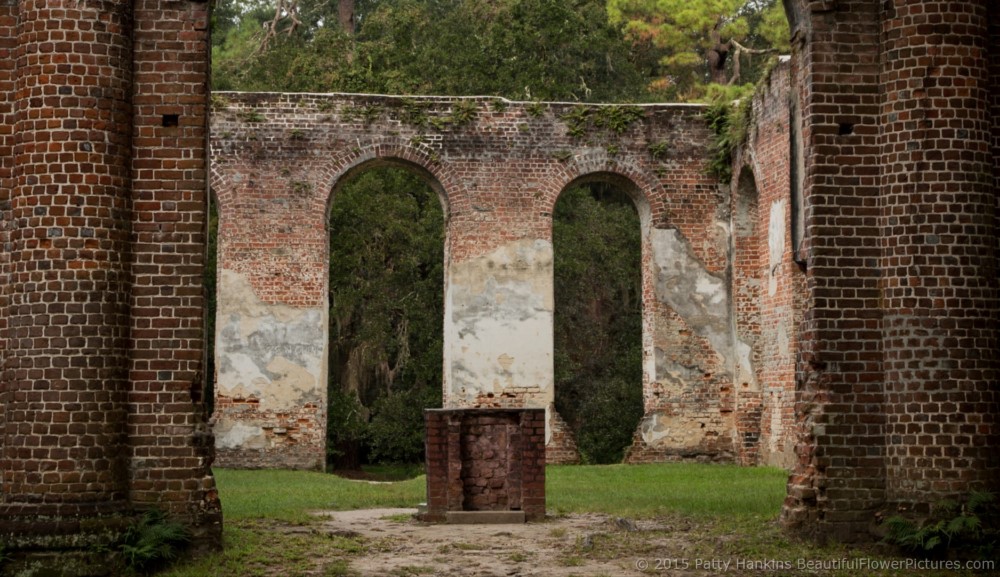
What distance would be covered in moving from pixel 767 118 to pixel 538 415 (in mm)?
8054

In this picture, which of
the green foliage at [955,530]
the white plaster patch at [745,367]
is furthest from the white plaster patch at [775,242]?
the green foliage at [955,530]

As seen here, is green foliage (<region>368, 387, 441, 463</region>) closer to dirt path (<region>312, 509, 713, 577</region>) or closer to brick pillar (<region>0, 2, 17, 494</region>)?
dirt path (<region>312, 509, 713, 577</region>)

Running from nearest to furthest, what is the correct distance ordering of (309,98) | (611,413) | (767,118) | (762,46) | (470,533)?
1. (470,533)
2. (767,118)
3. (309,98)
4. (611,413)
5. (762,46)

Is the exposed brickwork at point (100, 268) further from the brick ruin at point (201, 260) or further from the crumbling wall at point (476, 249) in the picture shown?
the crumbling wall at point (476, 249)

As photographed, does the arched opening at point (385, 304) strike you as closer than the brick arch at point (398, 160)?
No

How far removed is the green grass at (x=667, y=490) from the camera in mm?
11823

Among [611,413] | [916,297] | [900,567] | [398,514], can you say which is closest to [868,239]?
[916,297]

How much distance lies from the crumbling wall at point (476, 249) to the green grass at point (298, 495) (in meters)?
2.06

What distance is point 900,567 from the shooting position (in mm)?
8477

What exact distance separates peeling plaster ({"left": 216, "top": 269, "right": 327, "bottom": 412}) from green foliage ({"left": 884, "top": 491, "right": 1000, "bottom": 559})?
1140 cm

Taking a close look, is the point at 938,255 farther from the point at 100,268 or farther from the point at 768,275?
the point at 768,275

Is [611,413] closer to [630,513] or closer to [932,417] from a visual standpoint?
[630,513]

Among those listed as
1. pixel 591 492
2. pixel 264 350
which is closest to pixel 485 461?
pixel 591 492

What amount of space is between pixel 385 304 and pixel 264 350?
5170 mm
